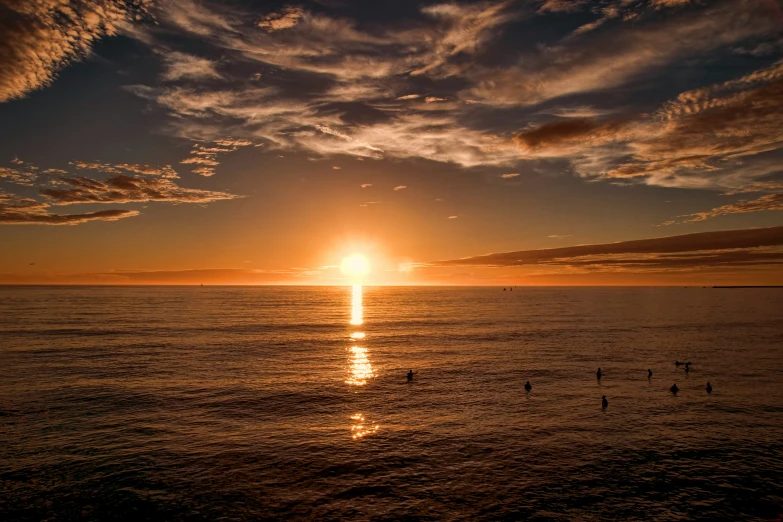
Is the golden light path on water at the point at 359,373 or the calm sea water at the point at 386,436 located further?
the golden light path on water at the point at 359,373

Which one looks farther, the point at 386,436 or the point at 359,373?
the point at 359,373

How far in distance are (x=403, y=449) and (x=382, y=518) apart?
30.6 ft

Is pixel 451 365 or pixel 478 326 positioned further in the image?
pixel 478 326

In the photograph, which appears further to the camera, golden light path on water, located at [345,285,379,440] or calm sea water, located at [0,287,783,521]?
golden light path on water, located at [345,285,379,440]

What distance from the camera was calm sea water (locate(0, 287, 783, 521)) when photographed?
25688 mm

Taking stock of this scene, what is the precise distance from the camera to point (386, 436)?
36.1 metres

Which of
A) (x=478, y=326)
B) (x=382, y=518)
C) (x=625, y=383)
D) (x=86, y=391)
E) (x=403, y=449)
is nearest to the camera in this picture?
(x=382, y=518)

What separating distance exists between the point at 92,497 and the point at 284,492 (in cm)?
1095

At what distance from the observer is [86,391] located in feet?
159

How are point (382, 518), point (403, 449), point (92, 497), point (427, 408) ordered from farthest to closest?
point (427, 408) < point (403, 449) < point (92, 497) < point (382, 518)

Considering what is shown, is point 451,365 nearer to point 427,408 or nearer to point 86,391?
point 427,408

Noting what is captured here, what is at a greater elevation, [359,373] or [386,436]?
[386,436]

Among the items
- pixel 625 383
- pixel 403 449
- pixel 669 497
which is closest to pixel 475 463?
pixel 403 449

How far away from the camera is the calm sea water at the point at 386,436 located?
25.7 metres
